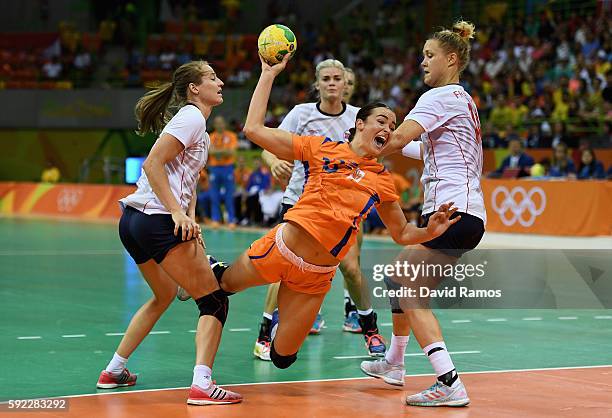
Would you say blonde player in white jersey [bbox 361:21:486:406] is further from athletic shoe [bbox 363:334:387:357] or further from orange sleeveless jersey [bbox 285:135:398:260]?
athletic shoe [bbox 363:334:387:357]

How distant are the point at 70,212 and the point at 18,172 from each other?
10.3m

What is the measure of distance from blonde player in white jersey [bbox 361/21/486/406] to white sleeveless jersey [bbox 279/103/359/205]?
2.21 m

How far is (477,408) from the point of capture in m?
6.36

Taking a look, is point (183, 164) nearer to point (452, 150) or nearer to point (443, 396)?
point (452, 150)

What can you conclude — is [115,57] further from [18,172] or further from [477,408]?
[477,408]

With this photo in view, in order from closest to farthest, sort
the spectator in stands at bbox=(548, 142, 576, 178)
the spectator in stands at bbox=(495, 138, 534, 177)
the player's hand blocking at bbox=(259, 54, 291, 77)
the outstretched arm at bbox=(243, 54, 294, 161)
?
the outstretched arm at bbox=(243, 54, 294, 161), the player's hand blocking at bbox=(259, 54, 291, 77), the spectator in stands at bbox=(548, 142, 576, 178), the spectator in stands at bbox=(495, 138, 534, 177)

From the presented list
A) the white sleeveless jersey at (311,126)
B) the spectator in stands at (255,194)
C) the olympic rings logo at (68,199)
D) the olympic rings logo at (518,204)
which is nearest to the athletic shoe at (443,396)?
the white sleeveless jersey at (311,126)

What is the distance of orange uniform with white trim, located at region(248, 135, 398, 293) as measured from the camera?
6331mm

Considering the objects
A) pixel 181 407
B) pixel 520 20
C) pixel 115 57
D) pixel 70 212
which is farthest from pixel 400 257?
pixel 115 57

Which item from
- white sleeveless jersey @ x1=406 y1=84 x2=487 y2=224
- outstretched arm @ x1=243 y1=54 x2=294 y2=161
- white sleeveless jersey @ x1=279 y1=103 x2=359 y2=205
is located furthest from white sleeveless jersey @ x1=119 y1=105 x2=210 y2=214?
white sleeveless jersey @ x1=279 y1=103 x2=359 y2=205

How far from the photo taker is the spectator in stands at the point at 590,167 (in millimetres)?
19234

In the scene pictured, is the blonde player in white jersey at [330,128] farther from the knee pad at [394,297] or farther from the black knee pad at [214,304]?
the black knee pad at [214,304]

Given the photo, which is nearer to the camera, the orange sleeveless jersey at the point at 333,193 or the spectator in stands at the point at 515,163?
the orange sleeveless jersey at the point at 333,193

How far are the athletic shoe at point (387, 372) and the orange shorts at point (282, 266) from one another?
97cm
